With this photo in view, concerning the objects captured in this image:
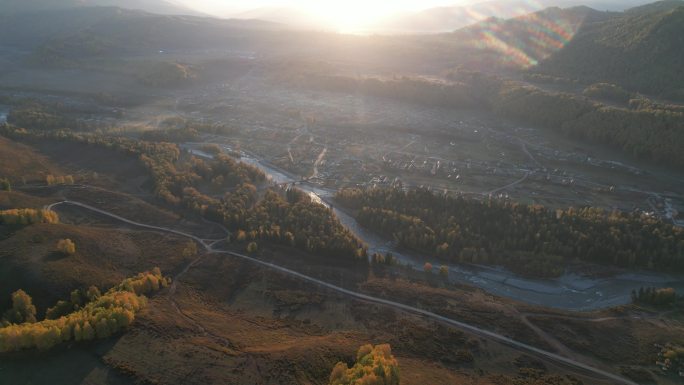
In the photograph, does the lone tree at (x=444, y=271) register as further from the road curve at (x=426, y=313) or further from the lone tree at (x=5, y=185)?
the lone tree at (x=5, y=185)

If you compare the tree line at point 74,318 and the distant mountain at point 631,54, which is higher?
the distant mountain at point 631,54

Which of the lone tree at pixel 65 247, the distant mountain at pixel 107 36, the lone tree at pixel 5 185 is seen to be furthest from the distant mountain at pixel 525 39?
the lone tree at pixel 65 247

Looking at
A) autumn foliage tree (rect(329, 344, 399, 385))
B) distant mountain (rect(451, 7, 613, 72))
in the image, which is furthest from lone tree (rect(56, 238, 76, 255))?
distant mountain (rect(451, 7, 613, 72))

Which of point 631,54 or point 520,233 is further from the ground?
point 631,54

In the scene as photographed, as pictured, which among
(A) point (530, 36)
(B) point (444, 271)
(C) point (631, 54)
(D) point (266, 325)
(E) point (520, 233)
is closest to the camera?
(D) point (266, 325)

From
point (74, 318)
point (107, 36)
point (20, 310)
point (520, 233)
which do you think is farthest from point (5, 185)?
point (107, 36)

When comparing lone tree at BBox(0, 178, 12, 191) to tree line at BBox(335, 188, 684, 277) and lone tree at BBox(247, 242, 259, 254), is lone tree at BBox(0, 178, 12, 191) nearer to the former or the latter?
lone tree at BBox(247, 242, 259, 254)

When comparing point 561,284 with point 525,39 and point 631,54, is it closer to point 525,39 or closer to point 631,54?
point 631,54
